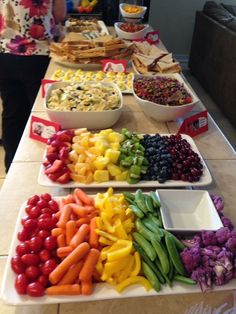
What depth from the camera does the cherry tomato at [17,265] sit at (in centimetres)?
64

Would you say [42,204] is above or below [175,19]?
above

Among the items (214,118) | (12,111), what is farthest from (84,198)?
(214,118)

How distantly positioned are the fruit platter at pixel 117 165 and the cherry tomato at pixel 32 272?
0.29 metres

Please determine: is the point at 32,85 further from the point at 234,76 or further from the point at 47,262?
the point at 234,76

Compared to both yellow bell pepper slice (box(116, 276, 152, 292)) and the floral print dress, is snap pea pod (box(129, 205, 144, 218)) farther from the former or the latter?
the floral print dress

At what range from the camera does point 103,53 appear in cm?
172

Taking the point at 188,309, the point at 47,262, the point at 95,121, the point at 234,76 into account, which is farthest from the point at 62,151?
the point at 234,76

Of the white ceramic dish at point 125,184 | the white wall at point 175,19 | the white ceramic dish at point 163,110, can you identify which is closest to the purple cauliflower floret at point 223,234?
the white ceramic dish at point 125,184

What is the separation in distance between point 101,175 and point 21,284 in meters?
0.37

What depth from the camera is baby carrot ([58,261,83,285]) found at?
0.64 metres

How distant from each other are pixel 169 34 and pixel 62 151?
138 inches

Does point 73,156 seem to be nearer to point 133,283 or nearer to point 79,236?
point 79,236

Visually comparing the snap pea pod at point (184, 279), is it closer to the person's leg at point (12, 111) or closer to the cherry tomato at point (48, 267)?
the cherry tomato at point (48, 267)

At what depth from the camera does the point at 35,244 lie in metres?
0.67
